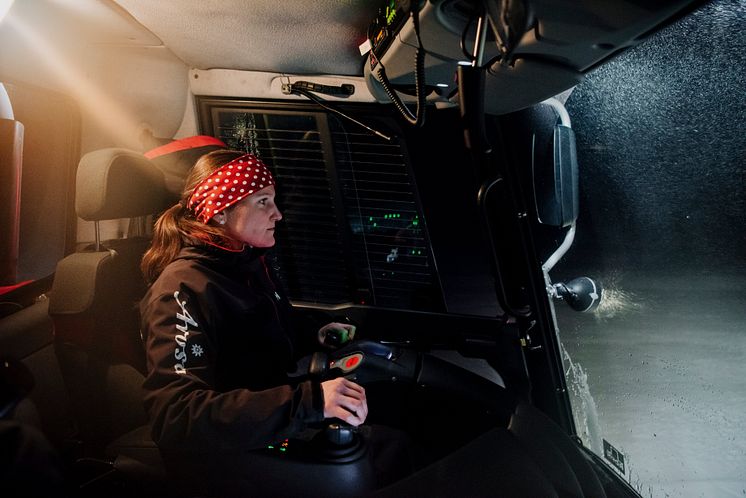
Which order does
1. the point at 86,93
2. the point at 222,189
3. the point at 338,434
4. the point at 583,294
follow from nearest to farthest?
the point at 338,434 < the point at 222,189 < the point at 583,294 < the point at 86,93

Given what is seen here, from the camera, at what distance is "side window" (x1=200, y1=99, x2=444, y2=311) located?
3.21 metres

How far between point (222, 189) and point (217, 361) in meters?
0.68

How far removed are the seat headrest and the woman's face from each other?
417 millimetres

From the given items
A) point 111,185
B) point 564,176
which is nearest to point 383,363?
point 564,176

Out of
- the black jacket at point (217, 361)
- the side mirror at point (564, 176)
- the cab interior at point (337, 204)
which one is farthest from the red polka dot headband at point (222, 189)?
the side mirror at point (564, 176)

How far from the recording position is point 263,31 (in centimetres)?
232

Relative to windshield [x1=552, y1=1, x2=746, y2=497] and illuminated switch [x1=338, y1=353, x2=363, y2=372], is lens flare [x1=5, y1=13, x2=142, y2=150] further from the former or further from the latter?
windshield [x1=552, y1=1, x2=746, y2=497]

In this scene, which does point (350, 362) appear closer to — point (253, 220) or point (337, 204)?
point (253, 220)

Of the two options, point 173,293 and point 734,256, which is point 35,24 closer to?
point 173,293

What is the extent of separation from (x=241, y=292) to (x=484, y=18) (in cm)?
126

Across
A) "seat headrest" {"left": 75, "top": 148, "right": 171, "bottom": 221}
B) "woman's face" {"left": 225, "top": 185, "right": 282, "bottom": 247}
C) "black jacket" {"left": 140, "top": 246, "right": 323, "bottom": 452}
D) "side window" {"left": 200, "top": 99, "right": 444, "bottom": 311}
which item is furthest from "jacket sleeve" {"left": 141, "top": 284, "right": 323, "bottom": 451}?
"side window" {"left": 200, "top": 99, "right": 444, "bottom": 311}

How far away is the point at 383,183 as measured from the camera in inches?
130

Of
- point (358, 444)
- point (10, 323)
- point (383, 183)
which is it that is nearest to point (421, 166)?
point (383, 183)

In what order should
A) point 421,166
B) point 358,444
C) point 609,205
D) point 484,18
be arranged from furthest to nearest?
point 421,166 < point 609,205 < point 358,444 < point 484,18
